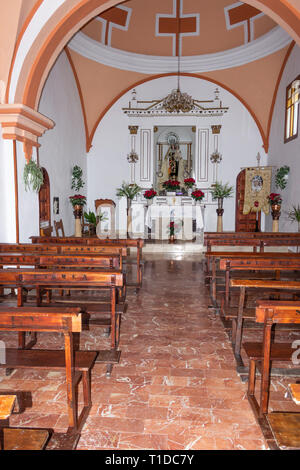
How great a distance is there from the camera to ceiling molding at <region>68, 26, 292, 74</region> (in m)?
11.3

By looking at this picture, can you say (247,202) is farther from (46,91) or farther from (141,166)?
(46,91)

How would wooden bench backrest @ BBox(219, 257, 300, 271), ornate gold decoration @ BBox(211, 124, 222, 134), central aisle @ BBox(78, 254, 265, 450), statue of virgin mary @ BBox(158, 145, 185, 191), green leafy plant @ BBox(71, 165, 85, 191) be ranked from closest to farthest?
central aisle @ BBox(78, 254, 265, 450) < wooden bench backrest @ BBox(219, 257, 300, 271) < green leafy plant @ BBox(71, 165, 85, 191) < ornate gold decoration @ BBox(211, 124, 222, 134) < statue of virgin mary @ BBox(158, 145, 185, 191)

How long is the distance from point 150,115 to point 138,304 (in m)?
9.42

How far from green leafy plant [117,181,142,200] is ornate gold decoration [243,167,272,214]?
3867mm

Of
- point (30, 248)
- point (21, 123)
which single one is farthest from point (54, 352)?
point (21, 123)

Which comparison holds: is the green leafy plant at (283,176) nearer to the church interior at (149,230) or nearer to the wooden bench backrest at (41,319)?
the church interior at (149,230)

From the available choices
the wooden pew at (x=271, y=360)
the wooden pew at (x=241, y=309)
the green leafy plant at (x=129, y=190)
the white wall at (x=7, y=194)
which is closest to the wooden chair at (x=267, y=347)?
the wooden pew at (x=271, y=360)

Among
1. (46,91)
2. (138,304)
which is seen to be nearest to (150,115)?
(46,91)

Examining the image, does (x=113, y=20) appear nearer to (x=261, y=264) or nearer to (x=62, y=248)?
(x=62, y=248)

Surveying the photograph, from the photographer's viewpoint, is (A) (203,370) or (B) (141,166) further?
(B) (141,166)

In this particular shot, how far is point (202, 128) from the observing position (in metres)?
13.4

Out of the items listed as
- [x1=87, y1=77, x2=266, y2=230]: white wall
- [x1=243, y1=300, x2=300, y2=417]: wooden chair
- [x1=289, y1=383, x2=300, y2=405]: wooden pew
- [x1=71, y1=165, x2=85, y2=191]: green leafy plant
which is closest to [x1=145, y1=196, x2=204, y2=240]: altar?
[x1=87, y1=77, x2=266, y2=230]: white wall

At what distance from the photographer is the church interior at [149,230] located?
2.72m

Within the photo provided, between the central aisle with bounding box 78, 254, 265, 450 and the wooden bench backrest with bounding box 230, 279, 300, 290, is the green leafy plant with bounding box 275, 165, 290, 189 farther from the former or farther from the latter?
the wooden bench backrest with bounding box 230, 279, 300, 290
